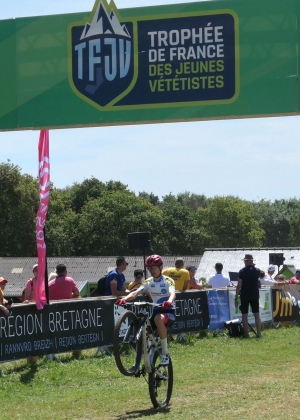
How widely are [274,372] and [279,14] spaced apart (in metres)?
5.60

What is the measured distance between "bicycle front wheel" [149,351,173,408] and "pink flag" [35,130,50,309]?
3.28 metres

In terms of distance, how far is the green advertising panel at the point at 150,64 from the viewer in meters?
11.6

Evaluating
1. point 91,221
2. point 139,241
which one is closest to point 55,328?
point 139,241

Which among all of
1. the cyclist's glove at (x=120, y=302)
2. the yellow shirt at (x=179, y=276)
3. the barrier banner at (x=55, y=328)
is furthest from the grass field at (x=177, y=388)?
the yellow shirt at (x=179, y=276)

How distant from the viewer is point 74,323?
12938mm

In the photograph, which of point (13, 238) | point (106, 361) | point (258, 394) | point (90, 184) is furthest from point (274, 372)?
point (90, 184)

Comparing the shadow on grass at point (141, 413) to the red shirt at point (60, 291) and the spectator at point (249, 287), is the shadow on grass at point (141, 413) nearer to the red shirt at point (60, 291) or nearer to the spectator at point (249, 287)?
the red shirt at point (60, 291)

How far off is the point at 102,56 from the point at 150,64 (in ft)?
2.77

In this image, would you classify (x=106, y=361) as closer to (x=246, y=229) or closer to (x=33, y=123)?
(x=33, y=123)

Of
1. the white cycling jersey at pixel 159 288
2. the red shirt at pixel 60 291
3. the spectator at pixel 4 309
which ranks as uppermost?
the white cycling jersey at pixel 159 288

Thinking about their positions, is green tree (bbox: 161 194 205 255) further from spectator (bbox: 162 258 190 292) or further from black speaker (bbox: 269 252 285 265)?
spectator (bbox: 162 258 190 292)

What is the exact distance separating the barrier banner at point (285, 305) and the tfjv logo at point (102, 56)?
32.9ft

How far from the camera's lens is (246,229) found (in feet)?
362

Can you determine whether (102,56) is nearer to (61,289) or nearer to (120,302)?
(61,289)
